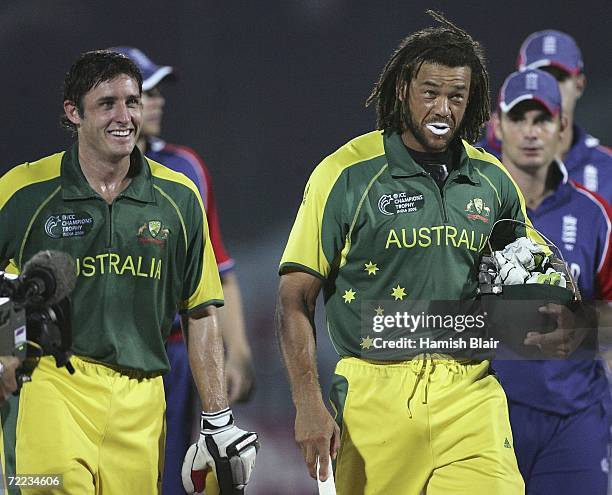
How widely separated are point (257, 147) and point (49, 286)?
105 cm

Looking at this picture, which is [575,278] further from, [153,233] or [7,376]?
[7,376]

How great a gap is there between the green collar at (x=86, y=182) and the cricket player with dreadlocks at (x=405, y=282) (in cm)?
48

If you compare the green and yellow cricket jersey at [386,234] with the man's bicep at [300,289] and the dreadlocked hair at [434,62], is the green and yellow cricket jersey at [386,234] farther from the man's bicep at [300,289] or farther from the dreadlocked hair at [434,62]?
the dreadlocked hair at [434,62]

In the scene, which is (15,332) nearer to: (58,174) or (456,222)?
(58,174)

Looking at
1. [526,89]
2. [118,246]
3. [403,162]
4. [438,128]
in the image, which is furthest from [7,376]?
[526,89]

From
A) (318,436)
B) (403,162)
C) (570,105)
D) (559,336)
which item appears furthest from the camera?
(570,105)

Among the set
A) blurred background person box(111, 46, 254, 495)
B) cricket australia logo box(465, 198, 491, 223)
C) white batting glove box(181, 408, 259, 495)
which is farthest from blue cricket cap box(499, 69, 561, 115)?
white batting glove box(181, 408, 259, 495)

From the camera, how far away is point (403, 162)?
3525 millimetres

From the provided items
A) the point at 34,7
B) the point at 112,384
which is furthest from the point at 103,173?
the point at 34,7

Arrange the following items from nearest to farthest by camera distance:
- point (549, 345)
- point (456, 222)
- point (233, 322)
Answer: point (456, 222)
point (549, 345)
point (233, 322)

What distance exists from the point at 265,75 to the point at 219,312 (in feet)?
2.81

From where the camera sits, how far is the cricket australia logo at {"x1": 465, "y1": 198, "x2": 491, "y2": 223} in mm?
3486

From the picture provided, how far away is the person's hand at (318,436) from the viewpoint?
10.8 feet

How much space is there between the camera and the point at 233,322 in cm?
405
